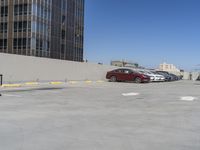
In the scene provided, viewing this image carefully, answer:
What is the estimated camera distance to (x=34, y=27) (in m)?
58.6

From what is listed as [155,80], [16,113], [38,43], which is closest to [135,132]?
[16,113]

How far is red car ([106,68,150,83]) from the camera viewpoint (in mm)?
35938

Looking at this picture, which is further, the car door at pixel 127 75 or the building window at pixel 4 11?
the building window at pixel 4 11

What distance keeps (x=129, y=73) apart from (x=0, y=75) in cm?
1576

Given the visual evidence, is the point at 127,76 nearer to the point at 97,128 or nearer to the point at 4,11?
the point at 97,128

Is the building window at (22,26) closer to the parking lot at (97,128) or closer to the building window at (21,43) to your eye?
the building window at (21,43)

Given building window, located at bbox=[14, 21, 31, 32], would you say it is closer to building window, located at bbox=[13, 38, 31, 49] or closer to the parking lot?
building window, located at bbox=[13, 38, 31, 49]

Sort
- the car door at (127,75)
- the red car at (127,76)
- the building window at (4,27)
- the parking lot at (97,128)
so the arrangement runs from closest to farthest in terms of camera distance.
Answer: the parking lot at (97,128) → the red car at (127,76) → the car door at (127,75) → the building window at (4,27)

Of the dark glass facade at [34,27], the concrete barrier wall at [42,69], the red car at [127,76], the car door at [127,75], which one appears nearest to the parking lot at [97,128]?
the concrete barrier wall at [42,69]

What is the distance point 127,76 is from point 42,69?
33.6 ft

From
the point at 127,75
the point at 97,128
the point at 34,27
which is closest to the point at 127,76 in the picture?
the point at 127,75

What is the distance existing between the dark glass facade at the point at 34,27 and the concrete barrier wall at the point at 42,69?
23.0 m

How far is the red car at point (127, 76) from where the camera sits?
35.9 metres

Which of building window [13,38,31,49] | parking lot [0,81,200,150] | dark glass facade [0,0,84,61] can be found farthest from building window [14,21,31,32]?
parking lot [0,81,200,150]
